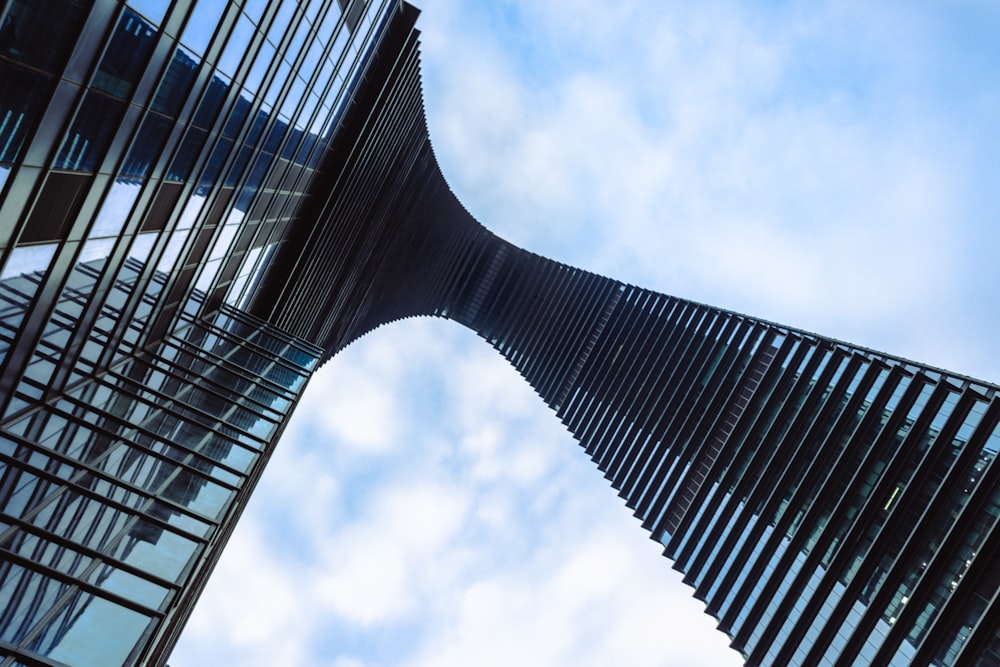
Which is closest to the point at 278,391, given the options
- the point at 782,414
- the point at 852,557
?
the point at 852,557

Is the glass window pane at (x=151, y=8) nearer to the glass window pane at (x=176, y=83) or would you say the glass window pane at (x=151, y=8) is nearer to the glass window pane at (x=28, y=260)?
the glass window pane at (x=176, y=83)

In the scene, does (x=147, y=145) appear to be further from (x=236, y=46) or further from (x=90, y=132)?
(x=236, y=46)

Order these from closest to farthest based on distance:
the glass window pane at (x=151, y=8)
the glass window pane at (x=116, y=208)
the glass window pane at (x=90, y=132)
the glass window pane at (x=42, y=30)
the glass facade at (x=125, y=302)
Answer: the glass window pane at (x=42, y=30) → the glass facade at (x=125, y=302) → the glass window pane at (x=90, y=132) → the glass window pane at (x=151, y=8) → the glass window pane at (x=116, y=208)

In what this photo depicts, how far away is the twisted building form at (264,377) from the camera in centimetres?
1405

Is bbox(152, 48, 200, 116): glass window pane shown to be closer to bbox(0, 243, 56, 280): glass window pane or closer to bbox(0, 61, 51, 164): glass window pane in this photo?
bbox(0, 243, 56, 280): glass window pane

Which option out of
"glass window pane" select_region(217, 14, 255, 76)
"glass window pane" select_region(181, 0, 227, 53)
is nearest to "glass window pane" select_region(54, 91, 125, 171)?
A: "glass window pane" select_region(181, 0, 227, 53)

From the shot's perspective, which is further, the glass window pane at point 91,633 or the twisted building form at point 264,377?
the twisted building form at point 264,377

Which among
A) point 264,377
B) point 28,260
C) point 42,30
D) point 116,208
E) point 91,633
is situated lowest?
point 91,633

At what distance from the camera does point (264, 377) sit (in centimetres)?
3047

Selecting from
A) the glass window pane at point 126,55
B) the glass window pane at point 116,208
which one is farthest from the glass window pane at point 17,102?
the glass window pane at point 116,208

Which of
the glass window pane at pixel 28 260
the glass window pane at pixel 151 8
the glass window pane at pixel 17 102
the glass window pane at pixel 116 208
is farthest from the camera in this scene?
the glass window pane at pixel 116 208

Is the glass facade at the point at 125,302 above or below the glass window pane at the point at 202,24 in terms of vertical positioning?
below

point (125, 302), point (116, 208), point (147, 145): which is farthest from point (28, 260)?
point (125, 302)

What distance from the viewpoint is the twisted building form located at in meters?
14.1
